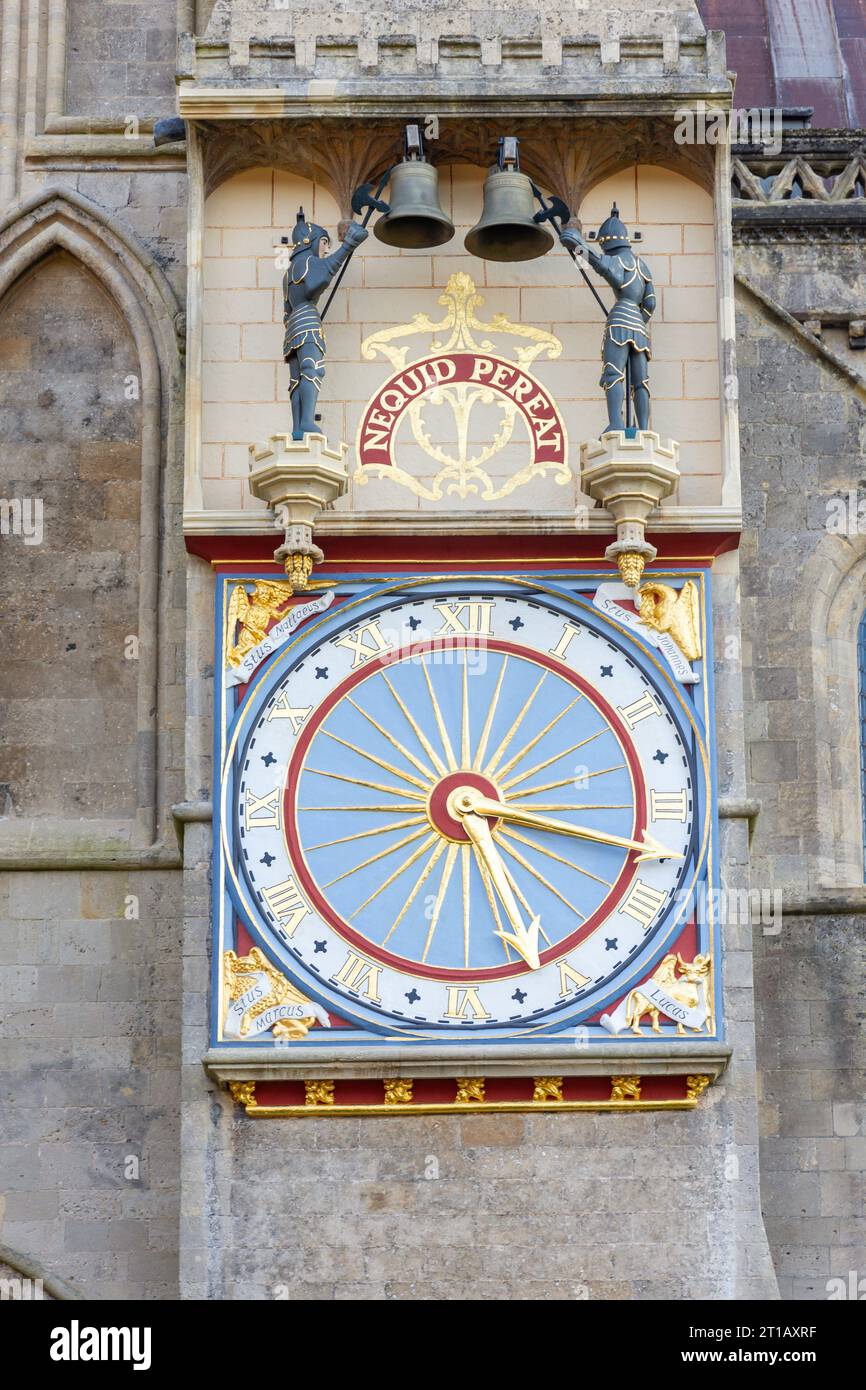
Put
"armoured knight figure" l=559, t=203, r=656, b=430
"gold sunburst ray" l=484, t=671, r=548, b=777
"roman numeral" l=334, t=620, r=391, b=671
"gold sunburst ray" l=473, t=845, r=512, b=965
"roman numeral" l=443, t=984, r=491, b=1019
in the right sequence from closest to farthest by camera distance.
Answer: "roman numeral" l=443, t=984, r=491, b=1019, "gold sunburst ray" l=473, t=845, r=512, b=965, "gold sunburst ray" l=484, t=671, r=548, b=777, "roman numeral" l=334, t=620, r=391, b=671, "armoured knight figure" l=559, t=203, r=656, b=430

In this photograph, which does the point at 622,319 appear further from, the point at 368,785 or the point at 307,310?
the point at 368,785

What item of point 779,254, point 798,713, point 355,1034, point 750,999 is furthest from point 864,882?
point 779,254

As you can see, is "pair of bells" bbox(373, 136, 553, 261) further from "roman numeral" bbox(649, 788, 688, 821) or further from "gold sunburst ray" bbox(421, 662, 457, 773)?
"roman numeral" bbox(649, 788, 688, 821)

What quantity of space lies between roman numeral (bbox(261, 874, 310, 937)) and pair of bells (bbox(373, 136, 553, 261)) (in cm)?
376

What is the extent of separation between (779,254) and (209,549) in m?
7.02

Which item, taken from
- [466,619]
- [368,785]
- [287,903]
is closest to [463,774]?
[368,785]

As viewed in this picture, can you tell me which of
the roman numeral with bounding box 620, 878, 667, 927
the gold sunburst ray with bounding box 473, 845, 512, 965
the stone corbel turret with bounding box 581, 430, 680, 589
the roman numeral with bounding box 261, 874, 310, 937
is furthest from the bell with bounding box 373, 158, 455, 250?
the roman numeral with bounding box 620, 878, 667, 927

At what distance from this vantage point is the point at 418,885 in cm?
2019

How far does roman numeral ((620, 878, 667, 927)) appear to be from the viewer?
2011 cm

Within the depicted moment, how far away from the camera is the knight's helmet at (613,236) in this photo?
21.0 m

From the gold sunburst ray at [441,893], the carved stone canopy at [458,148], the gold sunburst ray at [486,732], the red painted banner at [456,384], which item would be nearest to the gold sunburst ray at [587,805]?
the gold sunburst ray at [486,732]

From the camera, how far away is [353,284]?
21.3 meters

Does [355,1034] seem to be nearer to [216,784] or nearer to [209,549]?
[216,784]

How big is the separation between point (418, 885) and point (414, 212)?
12.4ft
